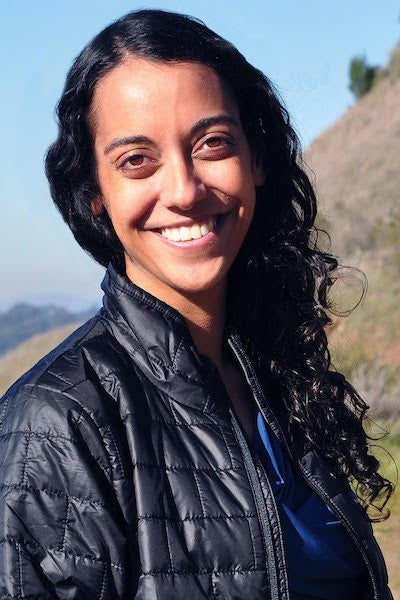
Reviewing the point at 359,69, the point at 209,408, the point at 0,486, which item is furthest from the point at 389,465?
the point at 359,69

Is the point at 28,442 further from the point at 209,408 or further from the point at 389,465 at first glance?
the point at 389,465

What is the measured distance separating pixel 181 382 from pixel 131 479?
30 centimetres

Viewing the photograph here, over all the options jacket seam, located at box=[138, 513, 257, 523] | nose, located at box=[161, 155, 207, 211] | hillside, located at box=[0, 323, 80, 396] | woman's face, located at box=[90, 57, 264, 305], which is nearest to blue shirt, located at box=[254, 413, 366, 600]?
jacket seam, located at box=[138, 513, 257, 523]

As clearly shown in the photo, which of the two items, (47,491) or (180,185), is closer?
(47,491)

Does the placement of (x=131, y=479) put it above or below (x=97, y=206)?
below

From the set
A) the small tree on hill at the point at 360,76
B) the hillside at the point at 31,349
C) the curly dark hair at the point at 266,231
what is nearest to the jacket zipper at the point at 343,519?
the curly dark hair at the point at 266,231

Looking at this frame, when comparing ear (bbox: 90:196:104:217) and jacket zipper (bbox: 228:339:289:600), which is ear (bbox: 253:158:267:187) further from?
jacket zipper (bbox: 228:339:289:600)

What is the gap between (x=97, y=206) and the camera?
2.15 metres

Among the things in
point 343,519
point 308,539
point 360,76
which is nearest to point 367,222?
point 343,519

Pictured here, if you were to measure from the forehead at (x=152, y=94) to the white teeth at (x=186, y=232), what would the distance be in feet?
0.74

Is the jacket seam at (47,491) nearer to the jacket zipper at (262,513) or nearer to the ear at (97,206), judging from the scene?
the jacket zipper at (262,513)

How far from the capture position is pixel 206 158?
1.97 meters

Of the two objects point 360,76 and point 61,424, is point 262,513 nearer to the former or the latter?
point 61,424

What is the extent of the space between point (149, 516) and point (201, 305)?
63 cm
